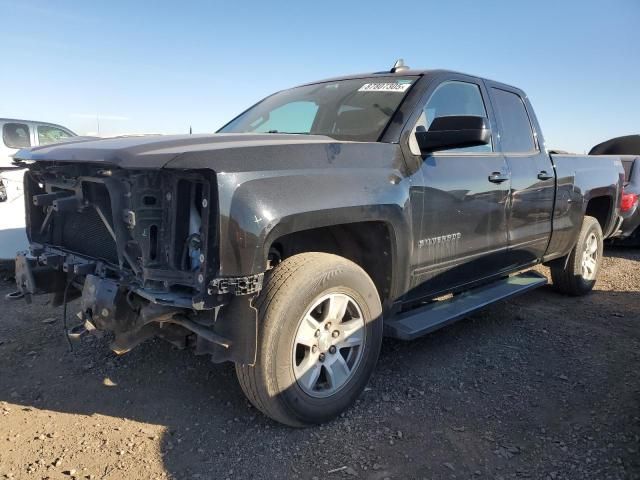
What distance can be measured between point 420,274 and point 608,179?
3.33 meters

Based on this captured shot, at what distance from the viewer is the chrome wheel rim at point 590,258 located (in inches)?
213

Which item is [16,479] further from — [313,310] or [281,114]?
[281,114]

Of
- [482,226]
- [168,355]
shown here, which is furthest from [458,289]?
[168,355]

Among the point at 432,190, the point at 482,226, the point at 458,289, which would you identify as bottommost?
the point at 458,289

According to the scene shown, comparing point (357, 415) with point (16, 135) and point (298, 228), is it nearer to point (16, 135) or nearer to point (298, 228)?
point (298, 228)

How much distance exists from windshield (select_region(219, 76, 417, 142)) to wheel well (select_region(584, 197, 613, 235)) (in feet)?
11.1

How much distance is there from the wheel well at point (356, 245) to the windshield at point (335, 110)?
1.83ft

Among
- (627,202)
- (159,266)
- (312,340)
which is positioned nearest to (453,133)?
(312,340)

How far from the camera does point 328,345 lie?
2779mm

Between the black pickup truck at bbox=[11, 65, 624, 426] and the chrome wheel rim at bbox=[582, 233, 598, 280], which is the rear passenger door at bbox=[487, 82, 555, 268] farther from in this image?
the chrome wheel rim at bbox=[582, 233, 598, 280]

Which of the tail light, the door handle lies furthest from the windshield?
the tail light

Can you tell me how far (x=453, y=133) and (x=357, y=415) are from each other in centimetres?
171

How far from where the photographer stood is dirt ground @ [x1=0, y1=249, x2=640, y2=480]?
2.48 meters

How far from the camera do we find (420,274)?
328 cm
